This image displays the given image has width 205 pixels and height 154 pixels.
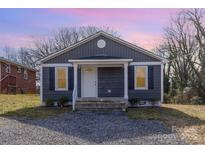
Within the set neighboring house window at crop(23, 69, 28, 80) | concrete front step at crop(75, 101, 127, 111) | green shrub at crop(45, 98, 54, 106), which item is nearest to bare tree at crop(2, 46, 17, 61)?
neighboring house window at crop(23, 69, 28, 80)

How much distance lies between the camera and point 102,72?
22.2m

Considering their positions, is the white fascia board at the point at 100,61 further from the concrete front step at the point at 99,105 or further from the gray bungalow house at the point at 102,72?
the concrete front step at the point at 99,105

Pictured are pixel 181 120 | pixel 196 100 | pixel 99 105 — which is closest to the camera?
pixel 181 120

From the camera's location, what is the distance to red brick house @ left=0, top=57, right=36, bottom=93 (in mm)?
36562

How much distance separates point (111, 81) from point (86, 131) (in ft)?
28.0

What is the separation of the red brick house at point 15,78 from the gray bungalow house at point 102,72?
15.0m

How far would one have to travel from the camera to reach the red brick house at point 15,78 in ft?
120

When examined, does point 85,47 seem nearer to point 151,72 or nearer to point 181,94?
point 151,72

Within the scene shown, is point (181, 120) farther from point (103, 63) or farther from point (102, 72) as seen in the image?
point (102, 72)

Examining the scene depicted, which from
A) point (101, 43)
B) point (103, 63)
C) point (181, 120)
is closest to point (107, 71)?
point (103, 63)

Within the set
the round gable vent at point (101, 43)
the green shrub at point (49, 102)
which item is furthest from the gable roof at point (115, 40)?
the green shrub at point (49, 102)

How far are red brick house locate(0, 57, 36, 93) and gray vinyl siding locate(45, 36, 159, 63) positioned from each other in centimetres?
1529

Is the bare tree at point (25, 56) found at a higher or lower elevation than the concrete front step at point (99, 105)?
higher
